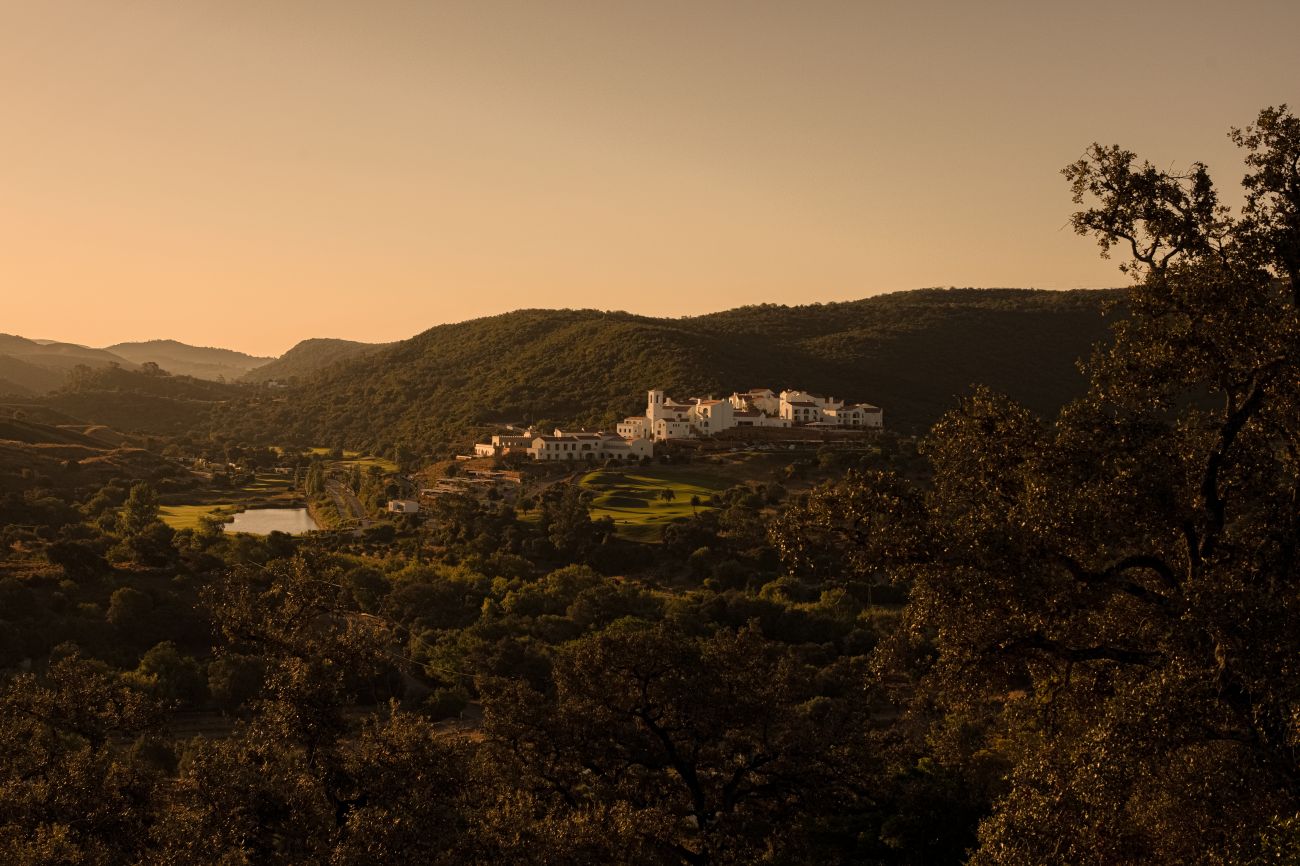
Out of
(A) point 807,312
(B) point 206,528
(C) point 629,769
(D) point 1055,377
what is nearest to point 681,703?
(C) point 629,769

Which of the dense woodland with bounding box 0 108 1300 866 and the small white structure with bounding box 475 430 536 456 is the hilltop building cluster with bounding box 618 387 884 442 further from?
the dense woodland with bounding box 0 108 1300 866

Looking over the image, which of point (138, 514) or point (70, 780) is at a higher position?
point (70, 780)

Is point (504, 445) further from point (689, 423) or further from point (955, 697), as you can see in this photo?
point (955, 697)

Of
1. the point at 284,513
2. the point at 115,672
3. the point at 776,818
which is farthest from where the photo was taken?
the point at 284,513

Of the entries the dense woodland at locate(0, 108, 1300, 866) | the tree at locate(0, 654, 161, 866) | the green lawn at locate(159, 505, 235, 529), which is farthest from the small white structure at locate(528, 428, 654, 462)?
the tree at locate(0, 654, 161, 866)

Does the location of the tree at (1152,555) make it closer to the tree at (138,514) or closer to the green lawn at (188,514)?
the tree at (138,514)

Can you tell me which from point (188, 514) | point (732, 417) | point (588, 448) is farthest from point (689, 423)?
point (188, 514)

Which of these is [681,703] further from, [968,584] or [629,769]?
[968,584]
